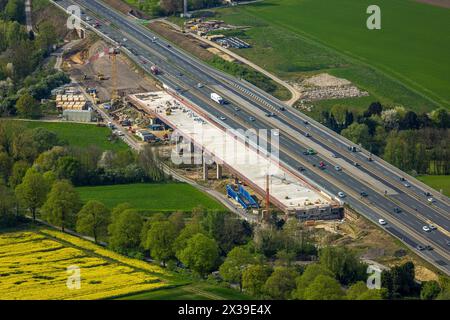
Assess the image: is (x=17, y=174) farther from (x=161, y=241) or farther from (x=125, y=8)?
(x=125, y=8)

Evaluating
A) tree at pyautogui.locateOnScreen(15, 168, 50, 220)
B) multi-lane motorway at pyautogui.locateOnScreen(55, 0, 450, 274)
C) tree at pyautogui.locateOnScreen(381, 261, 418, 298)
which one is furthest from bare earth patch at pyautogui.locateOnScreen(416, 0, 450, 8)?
tree at pyautogui.locateOnScreen(381, 261, 418, 298)

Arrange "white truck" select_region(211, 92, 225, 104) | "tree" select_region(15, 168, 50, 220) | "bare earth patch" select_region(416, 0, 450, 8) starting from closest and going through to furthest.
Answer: "tree" select_region(15, 168, 50, 220), "white truck" select_region(211, 92, 225, 104), "bare earth patch" select_region(416, 0, 450, 8)

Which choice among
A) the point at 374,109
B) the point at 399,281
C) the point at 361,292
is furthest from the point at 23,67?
the point at 361,292

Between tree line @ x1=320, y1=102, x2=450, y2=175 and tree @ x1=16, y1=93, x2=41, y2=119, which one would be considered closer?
tree line @ x1=320, y1=102, x2=450, y2=175

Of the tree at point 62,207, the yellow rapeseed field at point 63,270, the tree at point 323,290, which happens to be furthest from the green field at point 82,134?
the tree at point 323,290

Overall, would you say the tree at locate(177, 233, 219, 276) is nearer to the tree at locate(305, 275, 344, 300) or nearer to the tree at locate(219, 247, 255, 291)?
the tree at locate(219, 247, 255, 291)

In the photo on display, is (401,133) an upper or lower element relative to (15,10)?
lower

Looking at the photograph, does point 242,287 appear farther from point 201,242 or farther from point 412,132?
point 412,132
